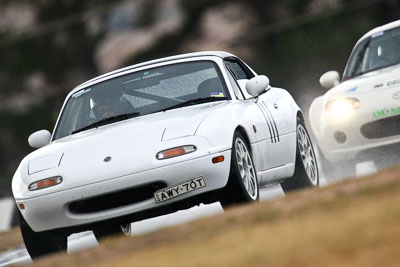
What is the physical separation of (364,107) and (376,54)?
50.7 inches

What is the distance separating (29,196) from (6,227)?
6090 mm

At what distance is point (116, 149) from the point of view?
8.41 m

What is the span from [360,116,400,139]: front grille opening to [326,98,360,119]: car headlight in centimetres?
23

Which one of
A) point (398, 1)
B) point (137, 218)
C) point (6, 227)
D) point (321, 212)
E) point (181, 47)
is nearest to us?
point (321, 212)

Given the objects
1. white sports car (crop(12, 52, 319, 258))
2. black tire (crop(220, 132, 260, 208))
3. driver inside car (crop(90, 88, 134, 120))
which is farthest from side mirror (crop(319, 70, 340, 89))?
black tire (crop(220, 132, 260, 208))

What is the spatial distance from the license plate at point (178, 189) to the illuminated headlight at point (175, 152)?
224 mm

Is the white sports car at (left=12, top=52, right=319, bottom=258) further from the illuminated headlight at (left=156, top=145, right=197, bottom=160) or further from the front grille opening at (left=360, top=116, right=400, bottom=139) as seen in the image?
the front grille opening at (left=360, top=116, right=400, bottom=139)

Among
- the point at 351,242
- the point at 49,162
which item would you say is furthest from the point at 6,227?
the point at 351,242

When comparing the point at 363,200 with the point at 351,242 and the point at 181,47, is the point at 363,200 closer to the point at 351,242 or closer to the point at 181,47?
the point at 351,242

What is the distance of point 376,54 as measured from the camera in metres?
12.1

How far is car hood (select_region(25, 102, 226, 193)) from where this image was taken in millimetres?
8234

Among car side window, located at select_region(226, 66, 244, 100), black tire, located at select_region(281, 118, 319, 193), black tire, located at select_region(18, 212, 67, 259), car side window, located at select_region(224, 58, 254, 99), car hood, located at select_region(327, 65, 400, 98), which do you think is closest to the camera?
black tire, located at select_region(18, 212, 67, 259)

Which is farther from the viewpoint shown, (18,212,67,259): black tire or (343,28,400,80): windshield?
(343,28,400,80): windshield

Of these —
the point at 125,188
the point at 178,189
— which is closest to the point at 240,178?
the point at 178,189
